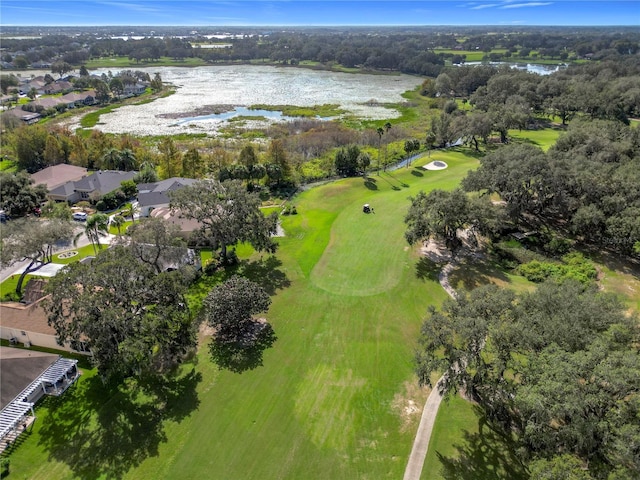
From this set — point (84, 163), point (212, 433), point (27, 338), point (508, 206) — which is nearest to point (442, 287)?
point (508, 206)

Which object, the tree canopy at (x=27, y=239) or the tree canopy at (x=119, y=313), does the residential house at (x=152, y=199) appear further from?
the tree canopy at (x=119, y=313)

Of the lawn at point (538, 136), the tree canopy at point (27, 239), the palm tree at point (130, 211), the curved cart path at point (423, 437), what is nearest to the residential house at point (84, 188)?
the palm tree at point (130, 211)

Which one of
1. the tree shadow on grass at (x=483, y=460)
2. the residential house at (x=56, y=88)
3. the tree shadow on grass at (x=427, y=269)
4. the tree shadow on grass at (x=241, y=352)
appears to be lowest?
the tree shadow on grass at (x=427, y=269)

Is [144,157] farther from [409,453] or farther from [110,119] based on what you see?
[409,453]

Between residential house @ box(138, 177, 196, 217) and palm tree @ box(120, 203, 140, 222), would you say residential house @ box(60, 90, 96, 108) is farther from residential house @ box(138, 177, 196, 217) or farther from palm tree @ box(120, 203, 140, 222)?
residential house @ box(138, 177, 196, 217)

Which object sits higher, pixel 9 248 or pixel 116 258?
pixel 116 258

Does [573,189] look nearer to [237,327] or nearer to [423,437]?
[423,437]

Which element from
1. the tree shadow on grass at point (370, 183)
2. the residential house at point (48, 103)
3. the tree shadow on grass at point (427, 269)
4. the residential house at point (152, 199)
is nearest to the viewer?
the tree shadow on grass at point (427, 269)
